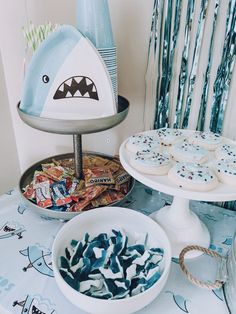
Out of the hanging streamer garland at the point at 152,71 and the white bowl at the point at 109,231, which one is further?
the hanging streamer garland at the point at 152,71

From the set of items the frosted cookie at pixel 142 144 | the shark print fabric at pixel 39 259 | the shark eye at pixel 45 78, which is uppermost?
the shark eye at pixel 45 78

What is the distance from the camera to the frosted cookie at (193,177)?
0.41m

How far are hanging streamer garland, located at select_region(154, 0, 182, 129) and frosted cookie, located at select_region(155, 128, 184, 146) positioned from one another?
0.10m

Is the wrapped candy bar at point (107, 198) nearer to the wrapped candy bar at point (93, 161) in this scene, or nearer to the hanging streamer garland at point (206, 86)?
the wrapped candy bar at point (93, 161)

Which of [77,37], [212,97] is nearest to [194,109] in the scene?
[212,97]

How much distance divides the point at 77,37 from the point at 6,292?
0.42 m

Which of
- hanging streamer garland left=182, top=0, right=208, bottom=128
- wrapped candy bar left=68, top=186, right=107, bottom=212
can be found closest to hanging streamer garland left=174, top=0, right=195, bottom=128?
hanging streamer garland left=182, top=0, right=208, bottom=128

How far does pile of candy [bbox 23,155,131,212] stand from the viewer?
1.84 feet

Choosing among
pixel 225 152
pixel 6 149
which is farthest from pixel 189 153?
pixel 6 149

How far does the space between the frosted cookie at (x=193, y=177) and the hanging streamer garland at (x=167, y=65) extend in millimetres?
226

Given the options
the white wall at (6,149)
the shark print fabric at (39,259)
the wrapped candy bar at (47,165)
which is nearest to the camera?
the shark print fabric at (39,259)

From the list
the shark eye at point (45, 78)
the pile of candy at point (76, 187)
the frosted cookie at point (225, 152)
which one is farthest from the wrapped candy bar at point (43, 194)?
the frosted cookie at point (225, 152)

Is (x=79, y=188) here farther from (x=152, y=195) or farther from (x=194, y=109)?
(x=194, y=109)

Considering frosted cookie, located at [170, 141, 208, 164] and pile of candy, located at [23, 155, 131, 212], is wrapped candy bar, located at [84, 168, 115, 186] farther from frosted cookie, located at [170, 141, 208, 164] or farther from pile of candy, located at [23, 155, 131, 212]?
frosted cookie, located at [170, 141, 208, 164]
